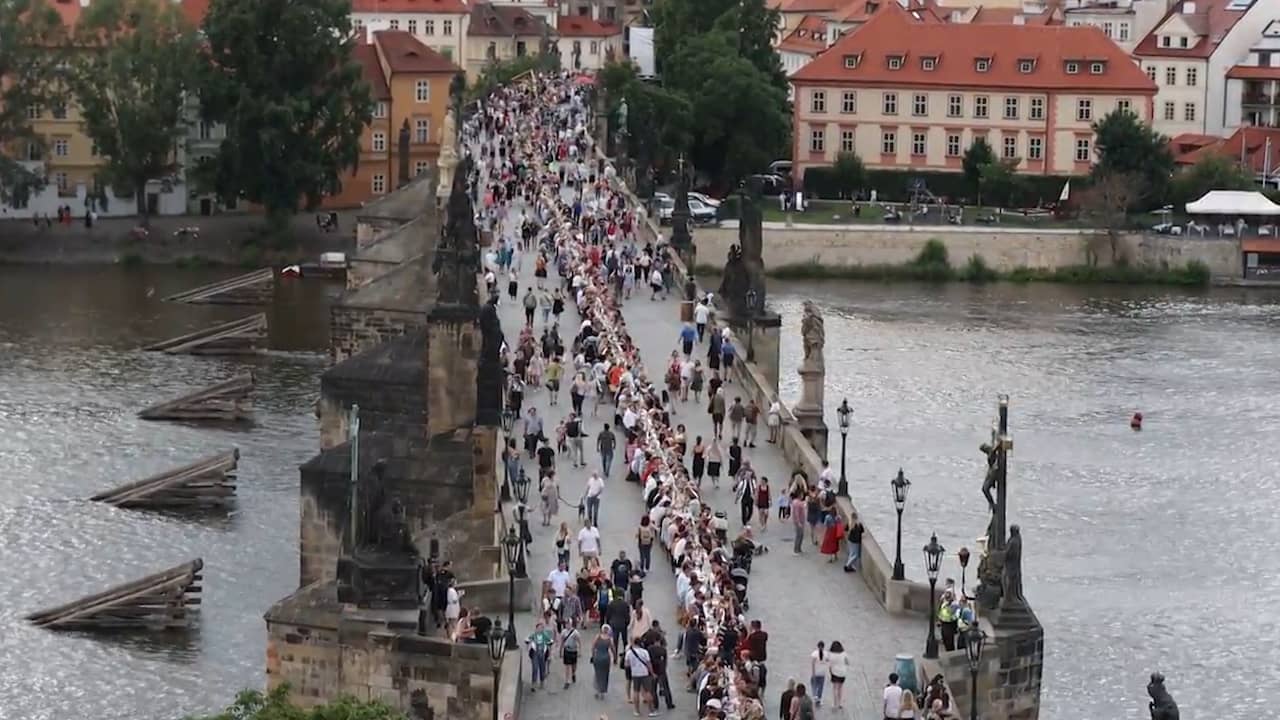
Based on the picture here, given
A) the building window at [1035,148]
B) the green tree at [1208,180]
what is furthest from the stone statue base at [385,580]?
the building window at [1035,148]

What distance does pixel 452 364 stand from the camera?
50406 millimetres

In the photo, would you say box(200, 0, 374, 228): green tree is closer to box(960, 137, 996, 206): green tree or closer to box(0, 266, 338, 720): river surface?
box(0, 266, 338, 720): river surface

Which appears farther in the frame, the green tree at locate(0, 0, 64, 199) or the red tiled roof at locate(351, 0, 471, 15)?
the red tiled roof at locate(351, 0, 471, 15)

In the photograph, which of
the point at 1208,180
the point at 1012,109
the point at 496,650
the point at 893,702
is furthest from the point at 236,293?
the point at 893,702

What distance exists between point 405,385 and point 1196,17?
2684 inches

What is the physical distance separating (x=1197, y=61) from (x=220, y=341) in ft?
160

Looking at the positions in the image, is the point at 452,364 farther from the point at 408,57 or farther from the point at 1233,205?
the point at 408,57

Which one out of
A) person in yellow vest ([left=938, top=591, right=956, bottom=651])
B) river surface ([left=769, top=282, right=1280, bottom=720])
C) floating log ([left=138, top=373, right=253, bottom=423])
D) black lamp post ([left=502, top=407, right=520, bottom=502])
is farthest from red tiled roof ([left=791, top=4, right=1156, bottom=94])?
person in yellow vest ([left=938, top=591, right=956, bottom=651])

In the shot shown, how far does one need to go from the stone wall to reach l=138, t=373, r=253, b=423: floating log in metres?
30.2

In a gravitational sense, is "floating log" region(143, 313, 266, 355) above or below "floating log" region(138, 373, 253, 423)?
above

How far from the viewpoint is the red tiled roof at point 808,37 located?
440ft

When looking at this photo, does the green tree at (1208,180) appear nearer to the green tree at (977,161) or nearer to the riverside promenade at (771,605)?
the green tree at (977,161)

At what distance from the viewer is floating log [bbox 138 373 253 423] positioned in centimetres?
7225

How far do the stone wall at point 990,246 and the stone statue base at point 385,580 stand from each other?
63.3 m
